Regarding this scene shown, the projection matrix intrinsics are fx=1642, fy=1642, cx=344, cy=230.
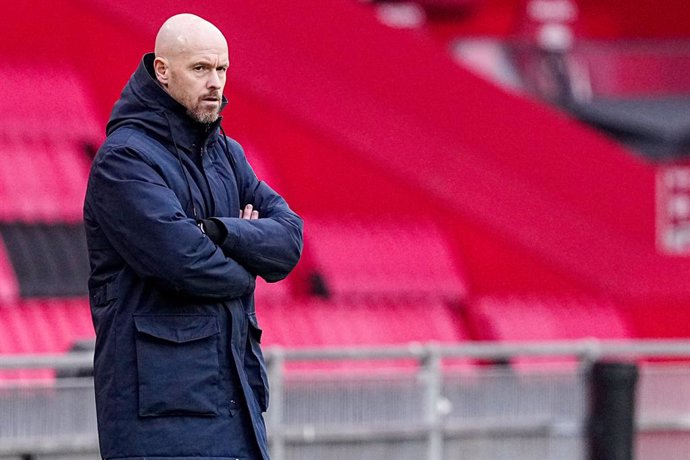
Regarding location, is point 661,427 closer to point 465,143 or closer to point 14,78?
point 465,143

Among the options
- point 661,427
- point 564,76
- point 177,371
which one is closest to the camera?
point 177,371

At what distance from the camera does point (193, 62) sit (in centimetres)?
447

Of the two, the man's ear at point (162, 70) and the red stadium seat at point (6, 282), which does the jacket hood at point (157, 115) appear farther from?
the red stadium seat at point (6, 282)

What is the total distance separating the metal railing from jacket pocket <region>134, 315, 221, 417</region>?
9.21ft

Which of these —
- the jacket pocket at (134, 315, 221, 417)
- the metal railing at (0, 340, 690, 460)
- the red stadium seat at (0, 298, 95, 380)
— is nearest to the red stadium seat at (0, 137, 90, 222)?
the red stadium seat at (0, 298, 95, 380)

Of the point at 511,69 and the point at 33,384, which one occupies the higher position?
the point at 511,69

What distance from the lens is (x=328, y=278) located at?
451 inches

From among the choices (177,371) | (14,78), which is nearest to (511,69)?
(14,78)

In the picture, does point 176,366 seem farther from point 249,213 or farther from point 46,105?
point 46,105

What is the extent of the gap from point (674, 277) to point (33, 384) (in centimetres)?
604

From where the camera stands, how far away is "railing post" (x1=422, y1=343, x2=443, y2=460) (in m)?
8.20

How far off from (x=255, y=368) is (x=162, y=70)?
87cm

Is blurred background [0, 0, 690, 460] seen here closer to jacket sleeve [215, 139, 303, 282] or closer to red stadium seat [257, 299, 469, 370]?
red stadium seat [257, 299, 469, 370]

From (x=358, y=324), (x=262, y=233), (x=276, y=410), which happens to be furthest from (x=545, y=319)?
(x=262, y=233)
